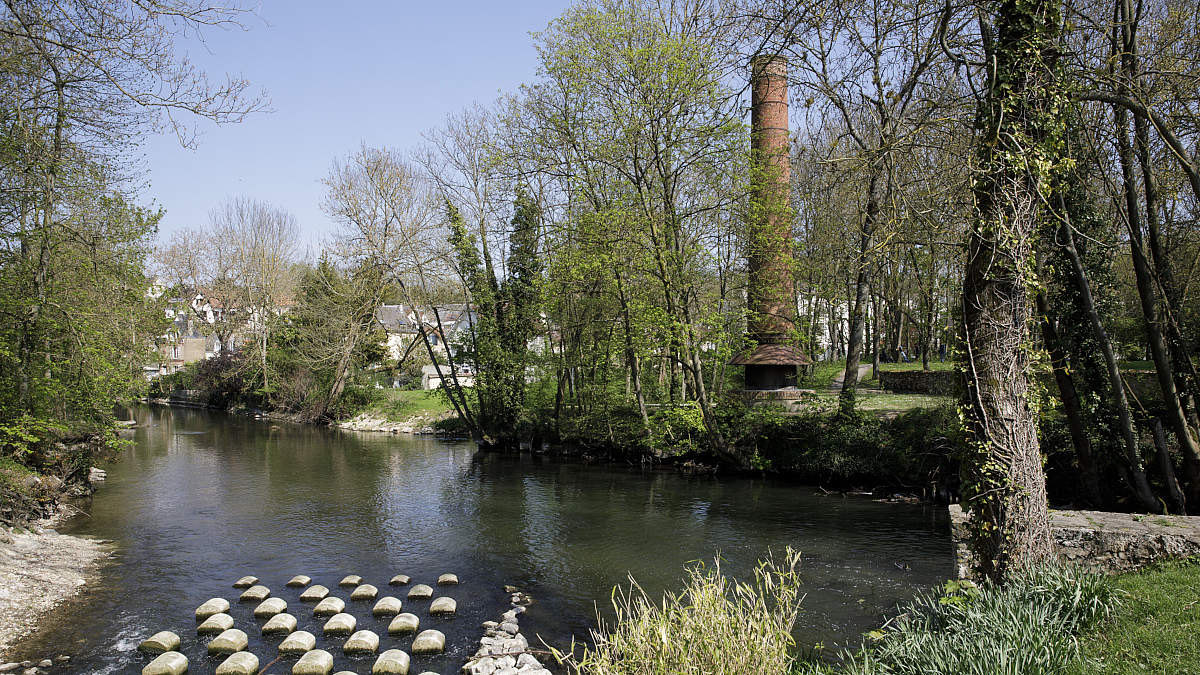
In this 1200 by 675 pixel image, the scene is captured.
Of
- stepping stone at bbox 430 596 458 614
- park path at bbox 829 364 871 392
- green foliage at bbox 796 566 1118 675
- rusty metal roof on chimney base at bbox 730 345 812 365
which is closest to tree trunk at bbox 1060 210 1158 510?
green foliage at bbox 796 566 1118 675

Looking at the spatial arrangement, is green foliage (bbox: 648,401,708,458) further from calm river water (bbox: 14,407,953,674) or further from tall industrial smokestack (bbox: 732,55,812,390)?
tall industrial smokestack (bbox: 732,55,812,390)

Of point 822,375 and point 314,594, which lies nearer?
point 314,594

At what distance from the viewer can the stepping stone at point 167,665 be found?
7125 mm

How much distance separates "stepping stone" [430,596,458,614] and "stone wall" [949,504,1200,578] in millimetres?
6173

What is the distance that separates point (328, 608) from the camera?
898 centimetres

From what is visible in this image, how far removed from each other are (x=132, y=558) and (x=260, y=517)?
3.14m

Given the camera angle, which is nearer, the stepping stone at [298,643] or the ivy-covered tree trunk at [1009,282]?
the ivy-covered tree trunk at [1009,282]

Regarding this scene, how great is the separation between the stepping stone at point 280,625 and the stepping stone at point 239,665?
2.95ft

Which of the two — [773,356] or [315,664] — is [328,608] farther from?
[773,356]

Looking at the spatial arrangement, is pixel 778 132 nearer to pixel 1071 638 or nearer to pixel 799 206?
pixel 799 206

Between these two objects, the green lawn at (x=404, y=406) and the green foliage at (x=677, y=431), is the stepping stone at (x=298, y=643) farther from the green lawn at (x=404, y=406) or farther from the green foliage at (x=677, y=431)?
the green lawn at (x=404, y=406)

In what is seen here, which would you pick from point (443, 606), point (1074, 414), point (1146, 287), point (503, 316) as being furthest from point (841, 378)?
point (443, 606)

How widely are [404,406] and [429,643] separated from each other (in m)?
27.8

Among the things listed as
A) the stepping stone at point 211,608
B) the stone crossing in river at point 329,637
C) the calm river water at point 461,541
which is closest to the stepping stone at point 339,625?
the stone crossing in river at point 329,637
